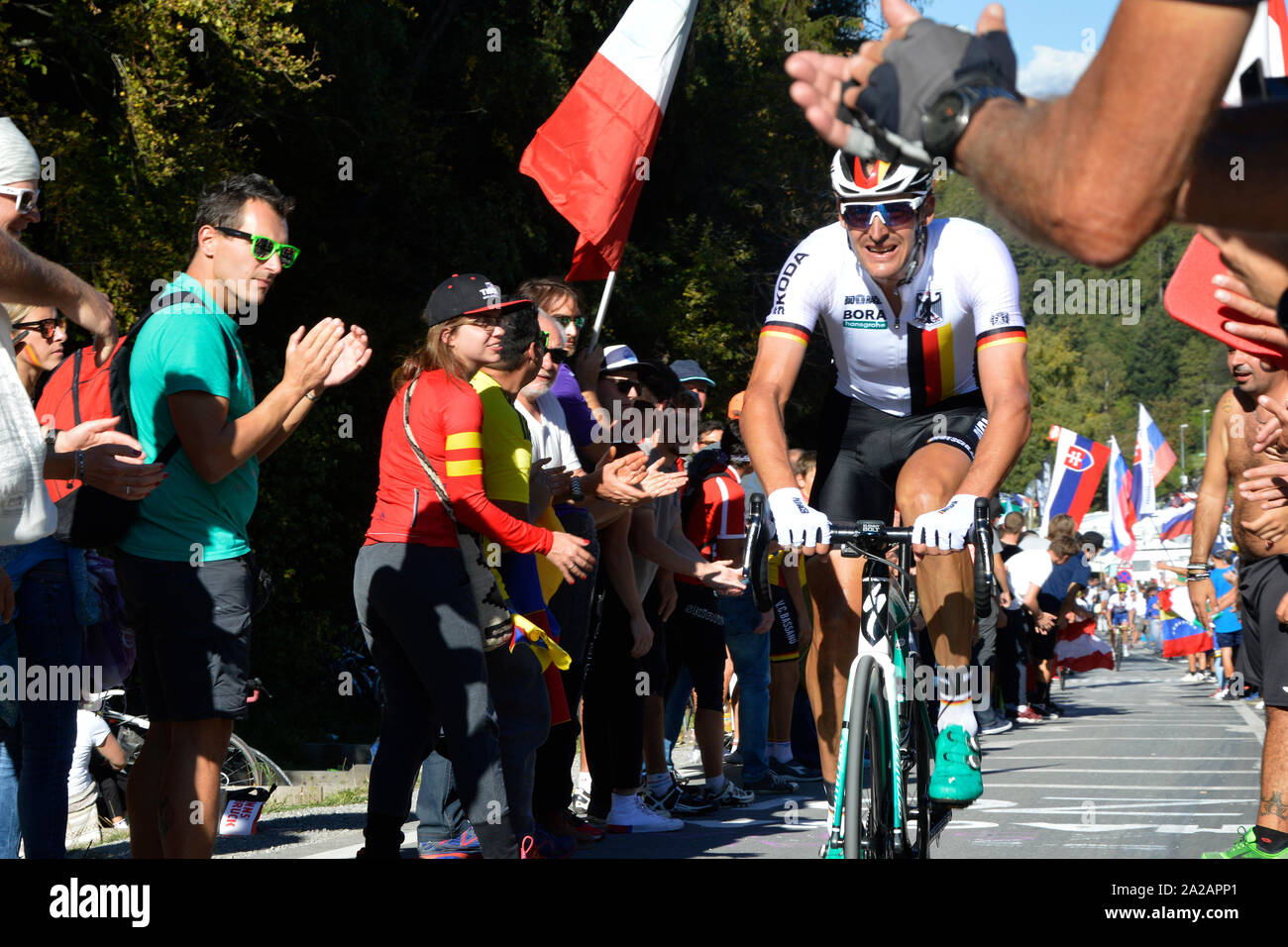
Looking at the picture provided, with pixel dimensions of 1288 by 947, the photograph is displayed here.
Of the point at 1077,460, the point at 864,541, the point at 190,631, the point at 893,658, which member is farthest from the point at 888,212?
the point at 1077,460

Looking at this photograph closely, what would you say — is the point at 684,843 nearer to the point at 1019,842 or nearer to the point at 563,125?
the point at 1019,842

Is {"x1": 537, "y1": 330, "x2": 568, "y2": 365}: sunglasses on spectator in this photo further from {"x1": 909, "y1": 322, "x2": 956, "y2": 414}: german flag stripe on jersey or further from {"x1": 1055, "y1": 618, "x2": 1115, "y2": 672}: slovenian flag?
{"x1": 1055, "y1": 618, "x2": 1115, "y2": 672}: slovenian flag

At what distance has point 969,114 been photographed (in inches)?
85.2

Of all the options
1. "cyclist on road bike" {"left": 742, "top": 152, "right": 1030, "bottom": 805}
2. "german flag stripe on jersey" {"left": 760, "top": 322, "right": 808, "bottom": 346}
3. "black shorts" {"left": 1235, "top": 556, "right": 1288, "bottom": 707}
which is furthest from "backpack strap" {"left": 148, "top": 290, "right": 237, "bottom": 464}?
"black shorts" {"left": 1235, "top": 556, "right": 1288, "bottom": 707}

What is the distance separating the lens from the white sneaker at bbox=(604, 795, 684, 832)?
7.89 metres

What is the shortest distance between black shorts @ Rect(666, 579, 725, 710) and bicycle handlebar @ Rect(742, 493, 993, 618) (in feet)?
15.3

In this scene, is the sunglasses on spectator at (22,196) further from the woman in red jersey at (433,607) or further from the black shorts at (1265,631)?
the black shorts at (1265,631)

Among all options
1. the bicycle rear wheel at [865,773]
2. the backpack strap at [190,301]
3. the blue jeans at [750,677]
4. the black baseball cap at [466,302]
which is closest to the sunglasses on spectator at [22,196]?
the backpack strap at [190,301]

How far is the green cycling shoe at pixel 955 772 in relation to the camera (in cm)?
483

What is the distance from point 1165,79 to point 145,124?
1181cm

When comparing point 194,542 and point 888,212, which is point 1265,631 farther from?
point 194,542

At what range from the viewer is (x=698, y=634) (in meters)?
9.52

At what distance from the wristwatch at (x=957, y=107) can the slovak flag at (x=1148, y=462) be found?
40.4 meters

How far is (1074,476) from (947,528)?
90.0 ft
